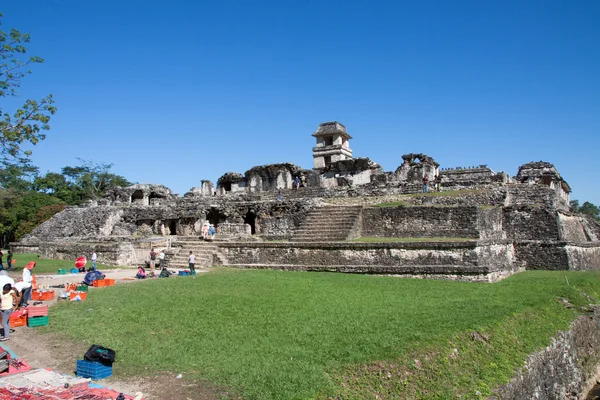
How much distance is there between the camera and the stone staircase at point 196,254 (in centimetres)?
1608

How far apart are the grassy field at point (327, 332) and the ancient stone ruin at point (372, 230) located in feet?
7.55

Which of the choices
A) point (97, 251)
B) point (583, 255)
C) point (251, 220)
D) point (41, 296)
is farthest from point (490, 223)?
point (97, 251)

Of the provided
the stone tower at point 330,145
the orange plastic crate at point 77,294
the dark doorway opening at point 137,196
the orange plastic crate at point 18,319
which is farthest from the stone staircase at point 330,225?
the stone tower at point 330,145

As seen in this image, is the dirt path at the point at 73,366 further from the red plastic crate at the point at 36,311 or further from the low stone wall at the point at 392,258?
the low stone wall at the point at 392,258

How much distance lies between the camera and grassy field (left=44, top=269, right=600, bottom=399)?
18.2 ft

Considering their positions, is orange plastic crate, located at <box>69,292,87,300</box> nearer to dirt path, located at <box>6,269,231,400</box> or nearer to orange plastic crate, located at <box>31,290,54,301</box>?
orange plastic crate, located at <box>31,290,54,301</box>

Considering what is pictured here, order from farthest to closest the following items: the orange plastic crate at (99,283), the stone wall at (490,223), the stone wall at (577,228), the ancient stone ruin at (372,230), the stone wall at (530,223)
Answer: the stone wall at (577,228)
the stone wall at (530,223)
the stone wall at (490,223)
the ancient stone ruin at (372,230)
the orange plastic crate at (99,283)

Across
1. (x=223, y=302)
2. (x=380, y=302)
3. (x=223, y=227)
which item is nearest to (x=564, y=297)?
(x=380, y=302)

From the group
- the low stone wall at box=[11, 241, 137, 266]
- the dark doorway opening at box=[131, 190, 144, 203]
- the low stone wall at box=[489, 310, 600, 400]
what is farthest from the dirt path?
the dark doorway opening at box=[131, 190, 144, 203]

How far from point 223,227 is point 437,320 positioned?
481 inches

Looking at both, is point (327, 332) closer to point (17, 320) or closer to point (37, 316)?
point (37, 316)

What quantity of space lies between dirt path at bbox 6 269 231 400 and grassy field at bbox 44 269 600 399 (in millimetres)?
183

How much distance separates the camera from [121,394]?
4.57 metres

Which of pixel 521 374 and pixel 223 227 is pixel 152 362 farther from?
pixel 223 227
